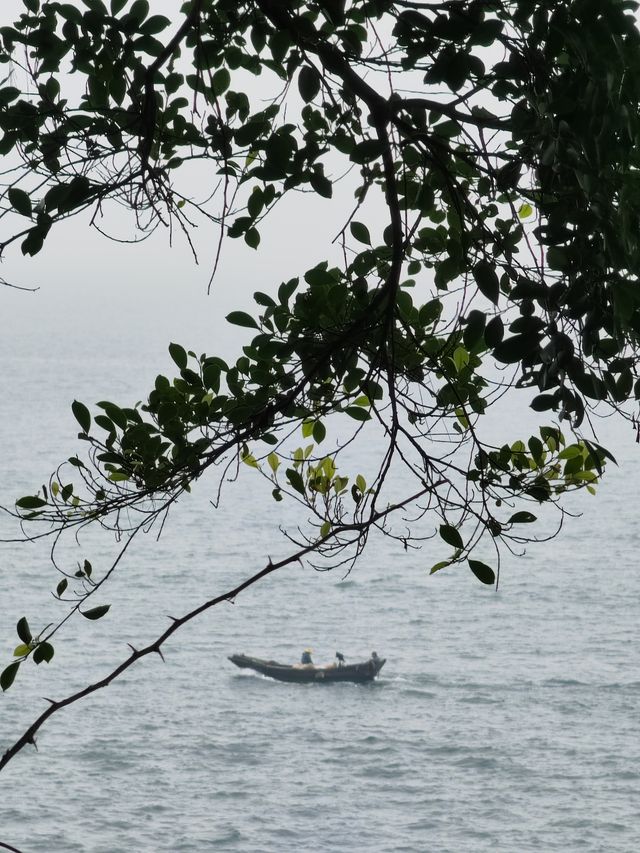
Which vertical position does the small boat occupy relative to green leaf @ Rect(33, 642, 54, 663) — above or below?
below

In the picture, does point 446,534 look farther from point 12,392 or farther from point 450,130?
point 12,392

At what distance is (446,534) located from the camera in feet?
7.32

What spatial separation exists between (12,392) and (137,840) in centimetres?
4578

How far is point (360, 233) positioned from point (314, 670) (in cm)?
4284

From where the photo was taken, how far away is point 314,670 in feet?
145

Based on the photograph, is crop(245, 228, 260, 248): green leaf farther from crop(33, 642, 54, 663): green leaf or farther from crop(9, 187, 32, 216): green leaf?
crop(33, 642, 54, 663): green leaf

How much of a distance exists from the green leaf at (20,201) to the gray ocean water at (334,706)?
3385 centimetres

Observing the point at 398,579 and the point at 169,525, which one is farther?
the point at 169,525

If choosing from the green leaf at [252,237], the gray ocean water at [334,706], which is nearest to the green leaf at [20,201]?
the green leaf at [252,237]

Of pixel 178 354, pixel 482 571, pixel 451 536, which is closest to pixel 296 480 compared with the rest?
pixel 178 354

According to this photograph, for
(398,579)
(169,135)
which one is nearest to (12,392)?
(398,579)

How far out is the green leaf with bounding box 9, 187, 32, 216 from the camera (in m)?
2.34

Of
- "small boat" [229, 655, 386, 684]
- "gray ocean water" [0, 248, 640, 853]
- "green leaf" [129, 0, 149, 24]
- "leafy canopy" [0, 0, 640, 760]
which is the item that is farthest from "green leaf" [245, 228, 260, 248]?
"small boat" [229, 655, 386, 684]

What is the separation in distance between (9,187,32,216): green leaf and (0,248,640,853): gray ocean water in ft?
111
